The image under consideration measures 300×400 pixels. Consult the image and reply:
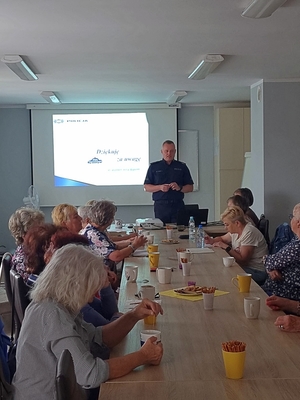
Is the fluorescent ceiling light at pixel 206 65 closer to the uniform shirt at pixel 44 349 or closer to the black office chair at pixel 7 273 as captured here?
the black office chair at pixel 7 273

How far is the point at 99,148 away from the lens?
33.0ft

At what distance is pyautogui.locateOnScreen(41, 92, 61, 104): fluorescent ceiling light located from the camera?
27.9 feet

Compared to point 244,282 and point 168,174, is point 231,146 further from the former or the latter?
point 244,282

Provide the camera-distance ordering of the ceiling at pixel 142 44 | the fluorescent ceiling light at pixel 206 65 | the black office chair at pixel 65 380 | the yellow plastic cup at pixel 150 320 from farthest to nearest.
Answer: the fluorescent ceiling light at pixel 206 65, the ceiling at pixel 142 44, the yellow plastic cup at pixel 150 320, the black office chair at pixel 65 380

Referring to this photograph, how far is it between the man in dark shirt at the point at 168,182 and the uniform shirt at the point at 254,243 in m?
2.40

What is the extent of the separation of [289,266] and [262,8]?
1809mm

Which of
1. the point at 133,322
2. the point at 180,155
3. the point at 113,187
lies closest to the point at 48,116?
the point at 113,187

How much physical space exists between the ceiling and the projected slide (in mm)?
1572

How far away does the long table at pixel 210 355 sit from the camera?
178 cm

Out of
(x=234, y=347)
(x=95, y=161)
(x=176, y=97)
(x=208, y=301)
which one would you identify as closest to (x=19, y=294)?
(x=208, y=301)

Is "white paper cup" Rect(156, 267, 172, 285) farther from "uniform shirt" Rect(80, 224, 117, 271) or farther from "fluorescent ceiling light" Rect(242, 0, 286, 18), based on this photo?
"fluorescent ceiling light" Rect(242, 0, 286, 18)

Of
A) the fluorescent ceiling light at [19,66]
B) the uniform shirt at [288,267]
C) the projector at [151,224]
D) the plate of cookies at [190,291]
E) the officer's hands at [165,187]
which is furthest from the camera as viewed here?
the officer's hands at [165,187]

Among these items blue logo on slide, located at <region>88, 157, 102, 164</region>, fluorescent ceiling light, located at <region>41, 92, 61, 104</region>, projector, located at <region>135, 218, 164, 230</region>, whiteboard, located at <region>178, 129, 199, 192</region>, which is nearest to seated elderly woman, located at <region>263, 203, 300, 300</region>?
projector, located at <region>135, 218, 164, 230</region>

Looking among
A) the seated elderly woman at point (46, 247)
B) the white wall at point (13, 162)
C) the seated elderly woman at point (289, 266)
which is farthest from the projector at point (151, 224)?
the white wall at point (13, 162)
